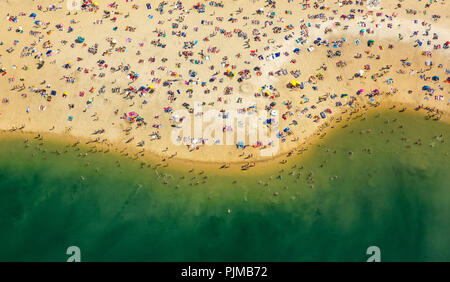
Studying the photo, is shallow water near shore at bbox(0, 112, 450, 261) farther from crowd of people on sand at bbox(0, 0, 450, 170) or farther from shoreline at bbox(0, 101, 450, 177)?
crowd of people on sand at bbox(0, 0, 450, 170)

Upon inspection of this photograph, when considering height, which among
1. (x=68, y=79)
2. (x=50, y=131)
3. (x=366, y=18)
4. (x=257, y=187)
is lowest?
(x=257, y=187)

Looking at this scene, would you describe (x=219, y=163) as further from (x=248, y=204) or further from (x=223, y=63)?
(x=223, y=63)

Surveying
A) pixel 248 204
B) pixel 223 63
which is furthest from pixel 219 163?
pixel 223 63

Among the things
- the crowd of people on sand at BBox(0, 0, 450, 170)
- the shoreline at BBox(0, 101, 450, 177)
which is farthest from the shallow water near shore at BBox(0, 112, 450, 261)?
the crowd of people on sand at BBox(0, 0, 450, 170)

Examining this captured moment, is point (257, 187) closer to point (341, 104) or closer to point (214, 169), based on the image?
point (214, 169)
